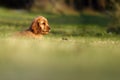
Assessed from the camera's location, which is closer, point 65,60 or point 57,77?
point 57,77

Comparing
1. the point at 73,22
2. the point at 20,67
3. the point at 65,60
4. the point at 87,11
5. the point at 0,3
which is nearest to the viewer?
the point at 20,67

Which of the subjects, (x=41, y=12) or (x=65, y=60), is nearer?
(x=65, y=60)

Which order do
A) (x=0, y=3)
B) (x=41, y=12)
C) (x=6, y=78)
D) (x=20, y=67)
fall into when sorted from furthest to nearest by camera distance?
1. (x=0, y=3)
2. (x=41, y=12)
3. (x=20, y=67)
4. (x=6, y=78)

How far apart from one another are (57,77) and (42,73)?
11 cm

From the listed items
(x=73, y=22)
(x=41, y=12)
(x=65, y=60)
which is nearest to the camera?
(x=65, y=60)

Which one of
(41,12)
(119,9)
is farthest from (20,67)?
(41,12)

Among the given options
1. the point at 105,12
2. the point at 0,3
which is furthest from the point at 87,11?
the point at 0,3

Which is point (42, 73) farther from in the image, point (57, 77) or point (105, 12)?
point (105, 12)

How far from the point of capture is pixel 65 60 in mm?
2775

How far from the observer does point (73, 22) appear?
9.04 meters

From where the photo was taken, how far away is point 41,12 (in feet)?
35.6

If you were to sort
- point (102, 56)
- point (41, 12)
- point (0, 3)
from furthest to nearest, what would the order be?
point (0, 3)
point (41, 12)
point (102, 56)

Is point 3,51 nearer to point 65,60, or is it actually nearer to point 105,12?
point 65,60

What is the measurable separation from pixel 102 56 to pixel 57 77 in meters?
0.64
